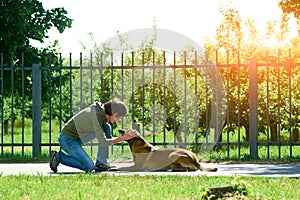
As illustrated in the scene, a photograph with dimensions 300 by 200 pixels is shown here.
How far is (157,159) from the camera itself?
9602mm

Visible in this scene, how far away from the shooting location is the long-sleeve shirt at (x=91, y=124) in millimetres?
9289

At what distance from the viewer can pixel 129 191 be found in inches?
277

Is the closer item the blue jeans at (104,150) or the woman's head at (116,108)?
the woman's head at (116,108)

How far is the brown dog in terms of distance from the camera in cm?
957

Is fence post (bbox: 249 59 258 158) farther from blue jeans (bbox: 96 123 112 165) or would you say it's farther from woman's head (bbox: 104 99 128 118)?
woman's head (bbox: 104 99 128 118)

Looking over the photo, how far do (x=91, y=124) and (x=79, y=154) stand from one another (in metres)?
0.57

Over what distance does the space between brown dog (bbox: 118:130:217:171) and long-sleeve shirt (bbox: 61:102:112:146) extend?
48 cm

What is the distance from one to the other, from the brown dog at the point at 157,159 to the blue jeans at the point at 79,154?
17.3 inches

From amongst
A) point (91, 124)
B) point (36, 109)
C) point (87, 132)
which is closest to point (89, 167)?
point (87, 132)

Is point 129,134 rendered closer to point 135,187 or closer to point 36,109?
point 135,187

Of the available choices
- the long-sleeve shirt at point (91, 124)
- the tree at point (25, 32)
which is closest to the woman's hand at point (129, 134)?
the long-sleeve shirt at point (91, 124)

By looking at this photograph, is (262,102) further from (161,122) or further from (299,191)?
(299,191)

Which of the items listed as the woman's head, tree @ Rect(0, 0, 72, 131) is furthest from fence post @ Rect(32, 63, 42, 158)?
the woman's head

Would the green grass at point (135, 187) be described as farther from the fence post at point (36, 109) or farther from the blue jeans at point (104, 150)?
the fence post at point (36, 109)
